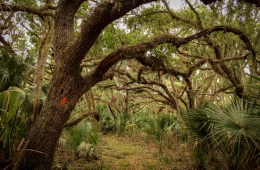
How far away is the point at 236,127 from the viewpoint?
4789 millimetres

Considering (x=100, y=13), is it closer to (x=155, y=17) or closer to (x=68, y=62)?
(x=68, y=62)

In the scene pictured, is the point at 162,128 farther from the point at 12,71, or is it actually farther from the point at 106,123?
the point at 106,123

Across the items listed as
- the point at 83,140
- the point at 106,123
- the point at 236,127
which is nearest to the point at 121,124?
the point at 106,123

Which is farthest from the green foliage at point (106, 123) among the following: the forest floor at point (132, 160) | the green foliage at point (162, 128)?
the green foliage at point (162, 128)

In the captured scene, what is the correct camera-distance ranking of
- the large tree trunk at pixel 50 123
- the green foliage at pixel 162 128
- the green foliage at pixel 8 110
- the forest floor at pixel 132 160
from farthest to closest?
the green foliage at pixel 162 128 < the forest floor at pixel 132 160 < the large tree trunk at pixel 50 123 < the green foliage at pixel 8 110

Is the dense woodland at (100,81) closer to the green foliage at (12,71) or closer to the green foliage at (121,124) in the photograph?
the green foliage at (12,71)

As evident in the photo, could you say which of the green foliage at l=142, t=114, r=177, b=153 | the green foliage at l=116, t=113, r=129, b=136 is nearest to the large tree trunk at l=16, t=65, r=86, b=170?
the green foliage at l=142, t=114, r=177, b=153

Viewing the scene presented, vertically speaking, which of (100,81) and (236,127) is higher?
(100,81)

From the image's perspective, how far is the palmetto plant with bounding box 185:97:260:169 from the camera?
14.8ft

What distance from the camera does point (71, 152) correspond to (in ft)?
32.5

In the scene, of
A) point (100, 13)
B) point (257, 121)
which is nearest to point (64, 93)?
point (100, 13)

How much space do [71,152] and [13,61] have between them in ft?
15.8

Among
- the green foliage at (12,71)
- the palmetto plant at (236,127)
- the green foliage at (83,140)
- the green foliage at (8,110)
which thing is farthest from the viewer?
the green foliage at (83,140)

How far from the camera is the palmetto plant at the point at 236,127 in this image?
Result: 14.8 ft
